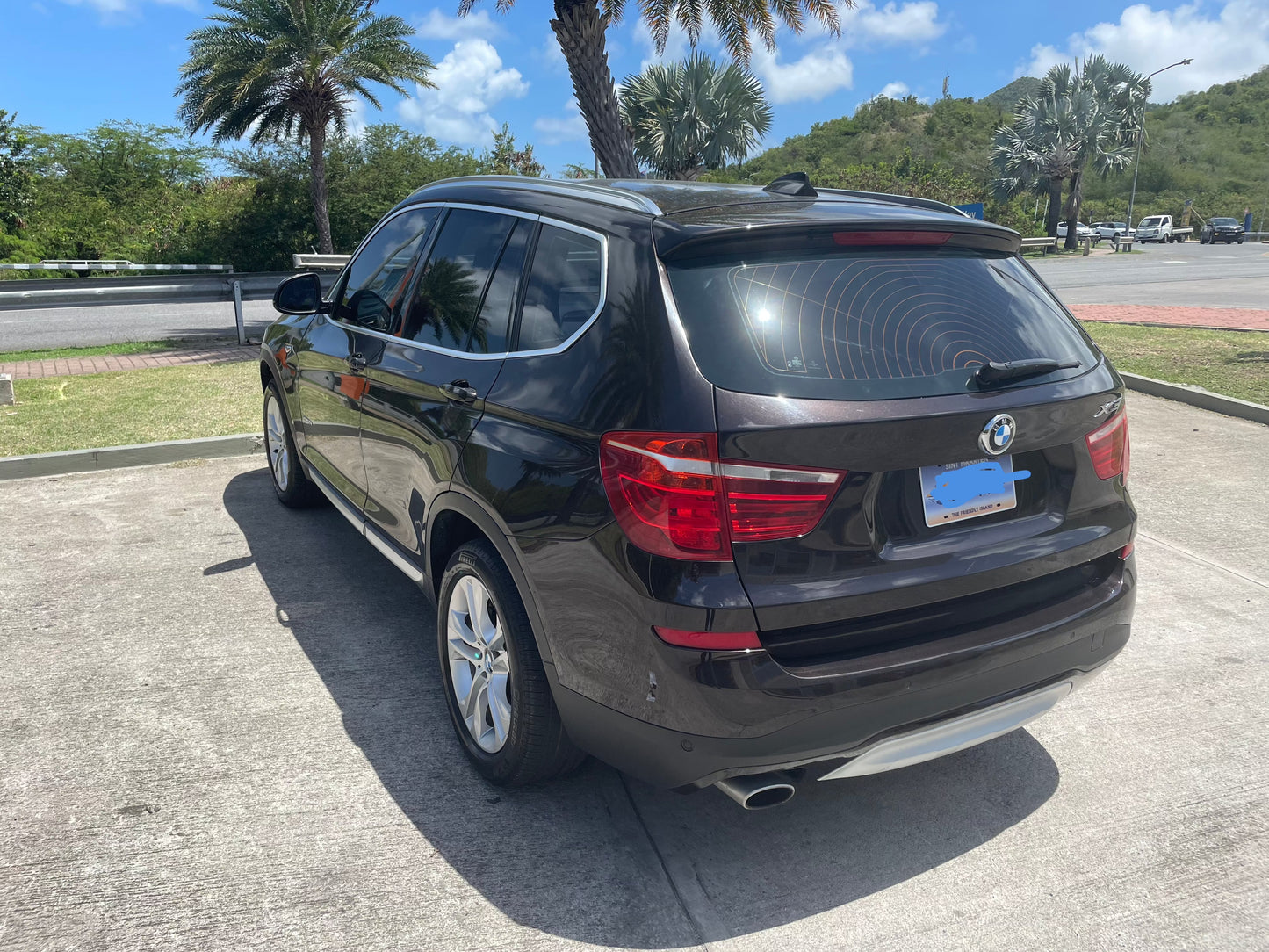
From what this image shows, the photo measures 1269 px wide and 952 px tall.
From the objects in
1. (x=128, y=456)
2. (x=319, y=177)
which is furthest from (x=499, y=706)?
(x=319, y=177)

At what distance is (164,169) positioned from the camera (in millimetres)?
37812

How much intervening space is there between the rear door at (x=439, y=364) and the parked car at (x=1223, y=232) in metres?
65.2

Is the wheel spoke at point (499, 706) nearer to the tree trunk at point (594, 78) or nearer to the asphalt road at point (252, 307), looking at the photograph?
the tree trunk at point (594, 78)

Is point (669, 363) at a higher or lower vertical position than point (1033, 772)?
higher

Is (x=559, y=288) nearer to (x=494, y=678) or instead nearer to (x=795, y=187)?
(x=795, y=187)

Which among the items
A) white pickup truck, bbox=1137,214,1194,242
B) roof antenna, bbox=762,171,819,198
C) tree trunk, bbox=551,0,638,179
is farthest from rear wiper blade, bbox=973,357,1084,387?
white pickup truck, bbox=1137,214,1194,242

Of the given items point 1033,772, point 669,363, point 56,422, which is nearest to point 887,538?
point 669,363

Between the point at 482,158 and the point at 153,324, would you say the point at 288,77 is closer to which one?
the point at 482,158

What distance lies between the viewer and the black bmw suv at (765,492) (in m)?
2.29

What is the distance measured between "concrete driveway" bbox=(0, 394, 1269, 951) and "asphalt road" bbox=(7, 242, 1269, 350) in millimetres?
10747

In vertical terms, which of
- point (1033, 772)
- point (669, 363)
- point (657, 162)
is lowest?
point (1033, 772)

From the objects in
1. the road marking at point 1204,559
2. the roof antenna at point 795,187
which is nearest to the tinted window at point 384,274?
the roof antenna at point 795,187

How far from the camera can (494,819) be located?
293cm

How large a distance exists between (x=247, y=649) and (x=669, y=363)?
256 cm
